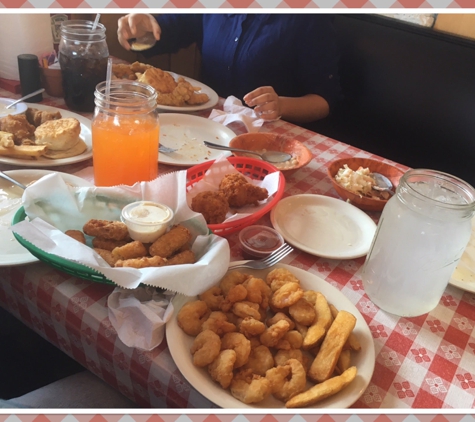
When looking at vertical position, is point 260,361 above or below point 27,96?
below

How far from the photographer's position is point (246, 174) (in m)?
1.32

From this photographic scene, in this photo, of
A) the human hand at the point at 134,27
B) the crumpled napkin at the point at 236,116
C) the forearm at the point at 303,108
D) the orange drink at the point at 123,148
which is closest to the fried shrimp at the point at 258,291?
the orange drink at the point at 123,148

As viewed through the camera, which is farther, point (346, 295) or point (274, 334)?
point (346, 295)

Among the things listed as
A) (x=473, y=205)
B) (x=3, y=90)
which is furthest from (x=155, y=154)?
(x=3, y=90)

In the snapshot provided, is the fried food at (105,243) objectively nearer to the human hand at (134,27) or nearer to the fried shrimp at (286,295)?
the fried shrimp at (286,295)

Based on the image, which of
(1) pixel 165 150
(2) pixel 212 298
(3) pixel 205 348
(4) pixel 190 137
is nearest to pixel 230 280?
(2) pixel 212 298

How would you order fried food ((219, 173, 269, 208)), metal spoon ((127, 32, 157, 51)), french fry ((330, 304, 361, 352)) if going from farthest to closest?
1. metal spoon ((127, 32, 157, 51))
2. fried food ((219, 173, 269, 208))
3. french fry ((330, 304, 361, 352))

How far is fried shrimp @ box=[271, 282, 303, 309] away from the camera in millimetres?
Answer: 818

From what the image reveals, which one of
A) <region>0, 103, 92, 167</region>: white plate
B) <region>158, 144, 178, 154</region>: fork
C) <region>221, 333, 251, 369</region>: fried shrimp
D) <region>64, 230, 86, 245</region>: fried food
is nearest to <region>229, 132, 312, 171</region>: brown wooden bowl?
<region>158, 144, 178, 154</region>: fork

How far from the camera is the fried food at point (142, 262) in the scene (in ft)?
2.64

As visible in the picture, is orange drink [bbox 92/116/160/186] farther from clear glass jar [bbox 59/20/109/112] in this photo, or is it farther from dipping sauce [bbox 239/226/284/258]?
clear glass jar [bbox 59/20/109/112]

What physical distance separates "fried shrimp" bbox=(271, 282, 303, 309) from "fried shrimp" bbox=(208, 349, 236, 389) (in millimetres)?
154

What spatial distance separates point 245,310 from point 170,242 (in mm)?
211

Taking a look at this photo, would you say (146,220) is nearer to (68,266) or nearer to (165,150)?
(68,266)
